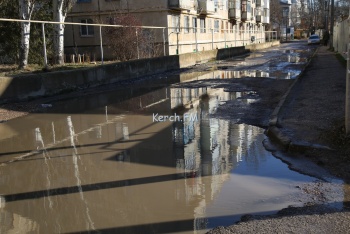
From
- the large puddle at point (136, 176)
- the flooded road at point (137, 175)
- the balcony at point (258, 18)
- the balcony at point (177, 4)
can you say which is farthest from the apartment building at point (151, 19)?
the balcony at point (258, 18)

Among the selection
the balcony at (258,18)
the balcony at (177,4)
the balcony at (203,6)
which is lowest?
the balcony at (177,4)

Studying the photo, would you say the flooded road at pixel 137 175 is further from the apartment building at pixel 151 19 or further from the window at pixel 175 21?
the window at pixel 175 21

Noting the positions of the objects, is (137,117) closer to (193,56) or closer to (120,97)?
(120,97)

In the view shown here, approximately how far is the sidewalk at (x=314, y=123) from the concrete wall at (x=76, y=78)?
8106 millimetres

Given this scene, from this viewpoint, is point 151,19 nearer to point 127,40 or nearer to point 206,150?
point 127,40

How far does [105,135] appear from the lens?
9047mm

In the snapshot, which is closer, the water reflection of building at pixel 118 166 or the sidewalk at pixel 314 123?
the water reflection of building at pixel 118 166

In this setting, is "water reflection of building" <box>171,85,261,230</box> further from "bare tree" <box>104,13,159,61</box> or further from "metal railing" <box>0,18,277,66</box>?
"bare tree" <box>104,13,159,61</box>

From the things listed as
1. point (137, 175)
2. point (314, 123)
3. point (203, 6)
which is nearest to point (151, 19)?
point (203, 6)

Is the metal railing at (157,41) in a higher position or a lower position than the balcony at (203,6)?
lower

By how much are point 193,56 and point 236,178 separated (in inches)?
991

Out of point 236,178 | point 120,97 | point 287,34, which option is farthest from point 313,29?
point 236,178

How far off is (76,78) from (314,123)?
34.8 ft

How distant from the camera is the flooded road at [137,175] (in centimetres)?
491
